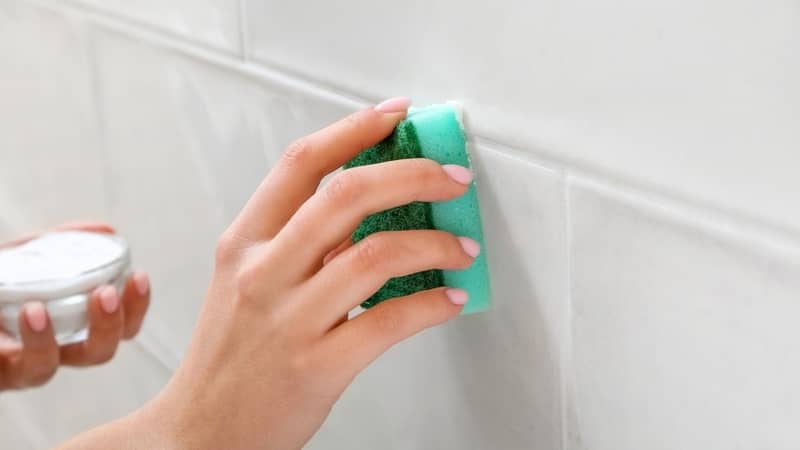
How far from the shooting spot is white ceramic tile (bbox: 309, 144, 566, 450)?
0.45 metres

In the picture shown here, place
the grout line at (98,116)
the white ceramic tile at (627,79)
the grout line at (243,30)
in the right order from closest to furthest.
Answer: the white ceramic tile at (627,79), the grout line at (243,30), the grout line at (98,116)

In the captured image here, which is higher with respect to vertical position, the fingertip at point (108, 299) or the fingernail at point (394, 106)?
the fingernail at point (394, 106)

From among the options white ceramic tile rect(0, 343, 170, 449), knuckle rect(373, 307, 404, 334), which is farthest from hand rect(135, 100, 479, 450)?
white ceramic tile rect(0, 343, 170, 449)

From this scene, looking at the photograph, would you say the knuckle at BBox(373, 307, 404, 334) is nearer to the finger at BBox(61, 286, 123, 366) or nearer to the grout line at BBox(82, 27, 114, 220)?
the finger at BBox(61, 286, 123, 366)

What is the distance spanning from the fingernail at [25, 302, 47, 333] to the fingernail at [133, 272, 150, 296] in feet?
0.27

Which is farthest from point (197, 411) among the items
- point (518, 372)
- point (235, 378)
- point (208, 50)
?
point (208, 50)

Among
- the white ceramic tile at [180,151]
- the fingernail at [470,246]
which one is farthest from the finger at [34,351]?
the fingernail at [470,246]

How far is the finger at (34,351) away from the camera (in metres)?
0.65

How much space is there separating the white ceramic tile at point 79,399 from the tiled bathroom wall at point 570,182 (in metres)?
0.21

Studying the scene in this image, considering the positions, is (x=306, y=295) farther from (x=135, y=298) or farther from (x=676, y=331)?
(x=135, y=298)

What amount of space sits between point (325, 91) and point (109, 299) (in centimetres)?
22

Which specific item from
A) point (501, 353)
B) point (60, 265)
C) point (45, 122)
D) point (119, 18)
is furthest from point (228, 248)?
point (45, 122)

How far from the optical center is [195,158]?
72cm

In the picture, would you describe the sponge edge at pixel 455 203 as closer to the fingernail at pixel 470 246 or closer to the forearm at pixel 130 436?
the fingernail at pixel 470 246
